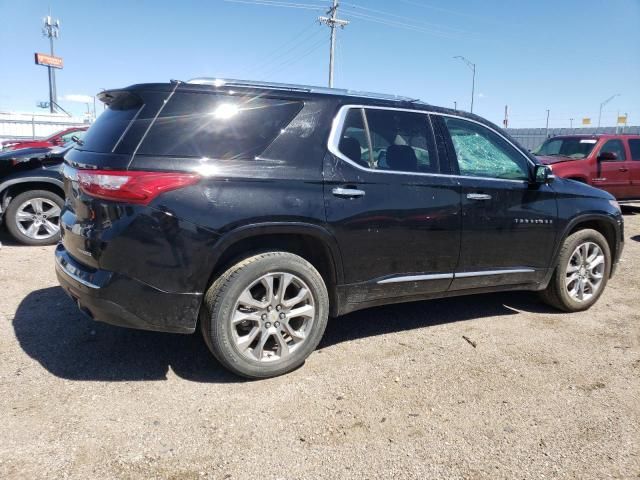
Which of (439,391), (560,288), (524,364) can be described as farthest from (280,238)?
(560,288)

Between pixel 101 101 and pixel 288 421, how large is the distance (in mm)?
2497

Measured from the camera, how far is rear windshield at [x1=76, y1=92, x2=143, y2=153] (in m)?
3.09

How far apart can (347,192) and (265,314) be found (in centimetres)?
97

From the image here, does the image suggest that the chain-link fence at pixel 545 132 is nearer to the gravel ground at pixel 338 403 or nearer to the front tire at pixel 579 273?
the front tire at pixel 579 273

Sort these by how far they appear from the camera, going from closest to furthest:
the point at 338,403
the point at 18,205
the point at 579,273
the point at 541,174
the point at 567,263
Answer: the point at 338,403 < the point at 541,174 < the point at 567,263 < the point at 579,273 < the point at 18,205

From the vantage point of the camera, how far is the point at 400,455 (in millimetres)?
2574

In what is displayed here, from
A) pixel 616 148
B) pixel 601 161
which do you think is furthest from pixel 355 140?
pixel 616 148

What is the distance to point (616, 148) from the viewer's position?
37.6ft

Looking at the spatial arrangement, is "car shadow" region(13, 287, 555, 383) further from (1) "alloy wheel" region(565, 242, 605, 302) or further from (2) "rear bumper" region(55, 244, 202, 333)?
(2) "rear bumper" region(55, 244, 202, 333)

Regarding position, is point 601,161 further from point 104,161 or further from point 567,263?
point 104,161

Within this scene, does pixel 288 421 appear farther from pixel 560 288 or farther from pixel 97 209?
pixel 560 288

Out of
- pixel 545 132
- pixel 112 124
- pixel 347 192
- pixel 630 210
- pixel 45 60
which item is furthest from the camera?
pixel 45 60

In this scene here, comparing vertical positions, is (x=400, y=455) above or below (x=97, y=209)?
below

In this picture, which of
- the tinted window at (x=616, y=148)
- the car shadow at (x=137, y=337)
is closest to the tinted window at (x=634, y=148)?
the tinted window at (x=616, y=148)
